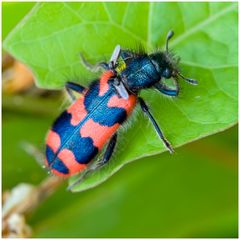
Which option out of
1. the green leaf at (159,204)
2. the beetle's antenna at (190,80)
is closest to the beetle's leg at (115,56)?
the beetle's antenna at (190,80)

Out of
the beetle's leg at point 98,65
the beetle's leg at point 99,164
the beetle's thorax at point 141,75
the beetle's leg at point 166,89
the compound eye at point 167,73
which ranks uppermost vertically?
the beetle's leg at point 98,65

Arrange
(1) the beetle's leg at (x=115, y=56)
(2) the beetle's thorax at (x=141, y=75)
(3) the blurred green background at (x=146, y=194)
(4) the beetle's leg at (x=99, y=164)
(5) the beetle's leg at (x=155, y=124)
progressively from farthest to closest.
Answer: (3) the blurred green background at (x=146, y=194), (2) the beetle's thorax at (x=141, y=75), (4) the beetle's leg at (x=99, y=164), (1) the beetle's leg at (x=115, y=56), (5) the beetle's leg at (x=155, y=124)

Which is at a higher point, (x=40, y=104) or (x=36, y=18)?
(x=36, y=18)

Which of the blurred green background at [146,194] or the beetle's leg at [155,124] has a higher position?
the beetle's leg at [155,124]

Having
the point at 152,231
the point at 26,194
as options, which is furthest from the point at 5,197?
the point at 152,231

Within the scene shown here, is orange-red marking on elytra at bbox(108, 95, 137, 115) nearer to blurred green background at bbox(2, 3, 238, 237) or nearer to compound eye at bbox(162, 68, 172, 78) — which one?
compound eye at bbox(162, 68, 172, 78)

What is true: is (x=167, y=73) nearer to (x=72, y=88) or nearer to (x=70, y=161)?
(x=72, y=88)

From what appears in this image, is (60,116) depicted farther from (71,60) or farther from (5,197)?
(5,197)

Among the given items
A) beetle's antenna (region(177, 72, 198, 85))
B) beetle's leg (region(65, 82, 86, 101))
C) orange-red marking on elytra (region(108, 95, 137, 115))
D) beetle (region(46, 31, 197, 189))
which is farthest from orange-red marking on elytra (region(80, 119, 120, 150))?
beetle's antenna (region(177, 72, 198, 85))

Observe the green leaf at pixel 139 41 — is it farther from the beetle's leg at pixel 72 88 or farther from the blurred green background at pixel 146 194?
the blurred green background at pixel 146 194
